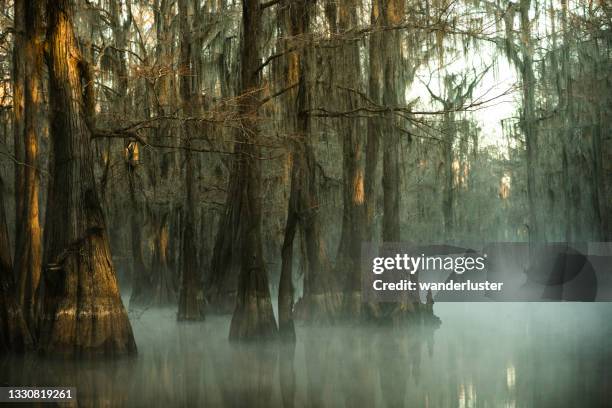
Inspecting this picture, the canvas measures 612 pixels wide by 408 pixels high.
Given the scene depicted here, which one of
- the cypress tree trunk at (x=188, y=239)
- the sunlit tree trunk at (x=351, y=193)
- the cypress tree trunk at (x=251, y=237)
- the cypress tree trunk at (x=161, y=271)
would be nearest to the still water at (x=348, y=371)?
the cypress tree trunk at (x=251, y=237)

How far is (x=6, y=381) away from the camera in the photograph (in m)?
10.4

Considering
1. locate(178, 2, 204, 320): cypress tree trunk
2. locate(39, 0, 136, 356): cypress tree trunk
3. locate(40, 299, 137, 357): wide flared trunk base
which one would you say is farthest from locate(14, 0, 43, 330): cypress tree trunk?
locate(178, 2, 204, 320): cypress tree trunk

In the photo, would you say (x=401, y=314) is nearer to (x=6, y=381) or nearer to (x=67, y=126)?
(x=67, y=126)

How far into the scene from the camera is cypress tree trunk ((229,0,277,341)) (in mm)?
14797

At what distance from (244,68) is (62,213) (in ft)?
14.7

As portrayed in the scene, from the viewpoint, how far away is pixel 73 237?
41.3ft

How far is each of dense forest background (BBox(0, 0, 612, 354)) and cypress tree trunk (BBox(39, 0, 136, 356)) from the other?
0.09ft

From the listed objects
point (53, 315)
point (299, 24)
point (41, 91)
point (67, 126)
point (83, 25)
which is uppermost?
point (83, 25)

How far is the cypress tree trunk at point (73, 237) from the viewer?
1229 centimetres

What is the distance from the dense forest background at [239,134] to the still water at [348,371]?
882 mm

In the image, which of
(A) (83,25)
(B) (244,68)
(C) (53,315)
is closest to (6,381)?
(C) (53,315)

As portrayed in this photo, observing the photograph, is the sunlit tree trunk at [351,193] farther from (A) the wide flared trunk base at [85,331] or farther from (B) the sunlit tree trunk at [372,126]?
(A) the wide flared trunk base at [85,331]

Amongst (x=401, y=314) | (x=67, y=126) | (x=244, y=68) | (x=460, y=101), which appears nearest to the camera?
(x=67, y=126)

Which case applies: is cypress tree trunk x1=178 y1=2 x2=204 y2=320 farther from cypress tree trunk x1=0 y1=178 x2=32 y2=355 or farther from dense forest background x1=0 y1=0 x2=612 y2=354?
cypress tree trunk x1=0 y1=178 x2=32 y2=355
